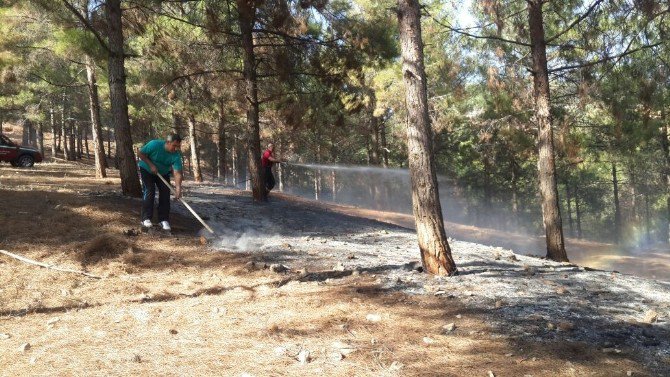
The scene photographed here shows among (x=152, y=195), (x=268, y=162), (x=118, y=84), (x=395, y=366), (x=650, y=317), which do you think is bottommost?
(x=650, y=317)

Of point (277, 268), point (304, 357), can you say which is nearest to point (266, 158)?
point (277, 268)

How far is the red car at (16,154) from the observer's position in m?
20.6

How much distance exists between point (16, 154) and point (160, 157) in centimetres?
1757

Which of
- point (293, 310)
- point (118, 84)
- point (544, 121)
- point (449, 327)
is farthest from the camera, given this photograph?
point (118, 84)

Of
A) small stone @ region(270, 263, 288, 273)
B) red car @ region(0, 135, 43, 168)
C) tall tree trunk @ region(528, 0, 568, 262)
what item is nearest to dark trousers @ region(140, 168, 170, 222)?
small stone @ region(270, 263, 288, 273)

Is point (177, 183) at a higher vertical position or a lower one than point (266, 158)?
lower

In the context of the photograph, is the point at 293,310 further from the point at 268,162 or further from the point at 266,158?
the point at 268,162

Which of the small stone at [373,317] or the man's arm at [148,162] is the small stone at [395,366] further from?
the man's arm at [148,162]

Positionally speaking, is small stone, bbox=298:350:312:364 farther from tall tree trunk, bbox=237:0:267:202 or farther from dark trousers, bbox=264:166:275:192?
dark trousers, bbox=264:166:275:192

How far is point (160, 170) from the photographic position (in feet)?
24.6

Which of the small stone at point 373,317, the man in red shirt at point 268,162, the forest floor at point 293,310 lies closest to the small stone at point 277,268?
the forest floor at point 293,310

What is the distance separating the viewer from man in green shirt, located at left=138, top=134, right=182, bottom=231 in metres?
7.34

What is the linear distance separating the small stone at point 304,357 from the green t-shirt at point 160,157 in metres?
4.76

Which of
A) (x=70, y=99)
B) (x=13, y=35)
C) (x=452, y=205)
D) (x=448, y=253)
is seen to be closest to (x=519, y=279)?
(x=448, y=253)
